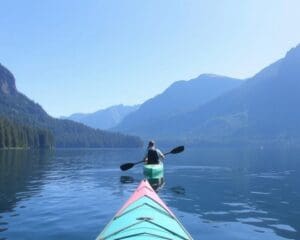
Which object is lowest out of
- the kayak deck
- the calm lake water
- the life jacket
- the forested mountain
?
the calm lake water

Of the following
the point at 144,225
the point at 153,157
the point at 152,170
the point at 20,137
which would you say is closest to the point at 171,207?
the point at 152,170

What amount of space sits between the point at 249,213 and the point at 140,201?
13.1 metres

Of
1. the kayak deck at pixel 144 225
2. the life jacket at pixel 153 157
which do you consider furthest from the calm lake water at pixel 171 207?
the kayak deck at pixel 144 225

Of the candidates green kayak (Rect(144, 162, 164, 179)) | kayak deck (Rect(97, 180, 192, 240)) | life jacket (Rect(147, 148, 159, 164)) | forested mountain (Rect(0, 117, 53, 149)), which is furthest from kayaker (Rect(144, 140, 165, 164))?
forested mountain (Rect(0, 117, 53, 149))

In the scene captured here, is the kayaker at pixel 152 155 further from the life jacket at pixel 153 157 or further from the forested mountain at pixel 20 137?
the forested mountain at pixel 20 137

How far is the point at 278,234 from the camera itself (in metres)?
23.1

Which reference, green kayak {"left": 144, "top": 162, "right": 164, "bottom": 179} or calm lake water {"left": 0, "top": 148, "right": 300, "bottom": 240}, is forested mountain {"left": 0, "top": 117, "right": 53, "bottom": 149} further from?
green kayak {"left": 144, "top": 162, "right": 164, "bottom": 179}

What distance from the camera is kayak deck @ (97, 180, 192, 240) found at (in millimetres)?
13219

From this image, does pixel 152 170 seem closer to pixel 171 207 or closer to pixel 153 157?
pixel 153 157

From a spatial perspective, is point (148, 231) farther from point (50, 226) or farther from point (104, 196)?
point (104, 196)

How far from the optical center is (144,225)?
14.0m

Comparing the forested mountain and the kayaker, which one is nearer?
the kayaker

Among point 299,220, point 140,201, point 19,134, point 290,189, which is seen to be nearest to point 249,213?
point 299,220

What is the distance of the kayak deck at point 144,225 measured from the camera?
1322 centimetres
